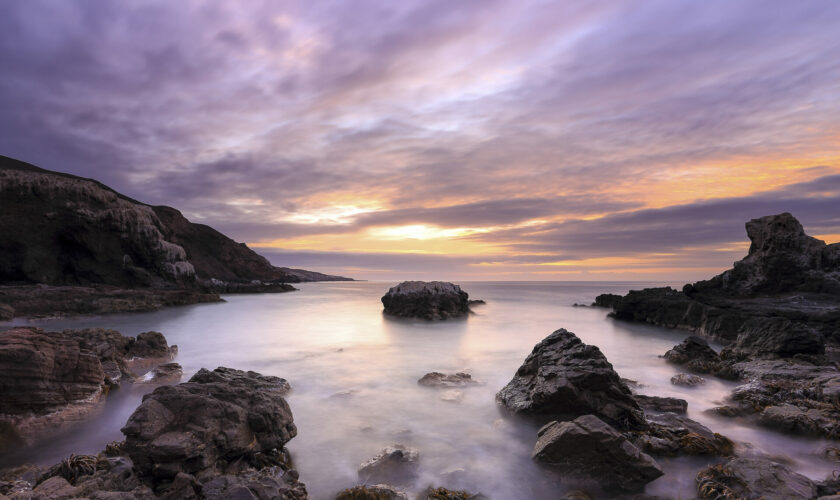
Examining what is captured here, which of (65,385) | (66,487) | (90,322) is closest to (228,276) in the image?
(90,322)

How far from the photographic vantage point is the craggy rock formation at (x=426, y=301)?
29.2 meters

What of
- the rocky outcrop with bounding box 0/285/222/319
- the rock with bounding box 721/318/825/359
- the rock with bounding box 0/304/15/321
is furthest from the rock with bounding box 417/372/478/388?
the rocky outcrop with bounding box 0/285/222/319

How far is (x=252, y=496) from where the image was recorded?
385cm

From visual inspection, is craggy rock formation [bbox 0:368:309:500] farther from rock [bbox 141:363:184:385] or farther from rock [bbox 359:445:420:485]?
rock [bbox 141:363:184:385]

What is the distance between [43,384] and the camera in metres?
7.26

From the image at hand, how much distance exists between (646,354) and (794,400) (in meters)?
8.64

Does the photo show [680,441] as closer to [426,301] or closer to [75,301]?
[426,301]

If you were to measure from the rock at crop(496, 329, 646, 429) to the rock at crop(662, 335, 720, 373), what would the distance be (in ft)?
22.1

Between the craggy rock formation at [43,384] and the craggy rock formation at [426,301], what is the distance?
21.5 meters

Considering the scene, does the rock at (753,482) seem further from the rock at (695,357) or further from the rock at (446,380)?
the rock at (695,357)

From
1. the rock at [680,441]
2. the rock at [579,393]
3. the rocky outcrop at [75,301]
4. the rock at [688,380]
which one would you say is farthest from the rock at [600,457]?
the rocky outcrop at [75,301]

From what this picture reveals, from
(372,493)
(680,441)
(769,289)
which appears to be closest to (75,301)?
(372,493)

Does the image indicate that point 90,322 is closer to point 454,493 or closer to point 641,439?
point 454,493

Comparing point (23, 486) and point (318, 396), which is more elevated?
point (23, 486)
